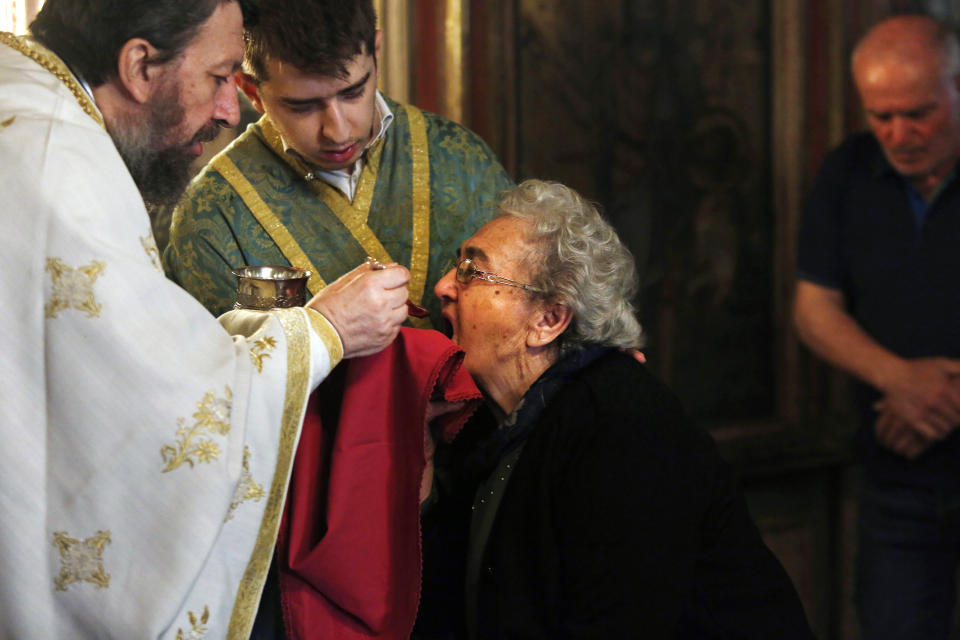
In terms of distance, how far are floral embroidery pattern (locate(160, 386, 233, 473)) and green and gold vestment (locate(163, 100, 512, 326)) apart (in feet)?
2.33

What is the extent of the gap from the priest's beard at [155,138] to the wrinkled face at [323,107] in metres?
0.28

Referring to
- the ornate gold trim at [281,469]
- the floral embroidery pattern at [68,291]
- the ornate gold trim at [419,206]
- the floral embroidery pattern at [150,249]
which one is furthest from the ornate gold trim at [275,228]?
the floral embroidery pattern at [68,291]

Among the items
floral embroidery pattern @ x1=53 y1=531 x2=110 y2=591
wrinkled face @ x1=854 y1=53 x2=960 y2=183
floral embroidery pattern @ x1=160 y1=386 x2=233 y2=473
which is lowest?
floral embroidery pattern @ x1=53 y1=531 x2=110 y2=591

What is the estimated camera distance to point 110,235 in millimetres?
1646

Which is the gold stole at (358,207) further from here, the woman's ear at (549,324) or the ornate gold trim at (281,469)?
the ornate gold trim at (281,469)

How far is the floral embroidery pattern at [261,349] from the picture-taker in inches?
69.6

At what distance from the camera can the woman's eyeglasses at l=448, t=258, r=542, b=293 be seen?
2252 mm

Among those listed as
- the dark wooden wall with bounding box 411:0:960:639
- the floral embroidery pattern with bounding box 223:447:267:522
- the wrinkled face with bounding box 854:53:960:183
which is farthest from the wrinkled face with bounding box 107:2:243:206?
the wrinkled face with bounding box 854:53:960:183

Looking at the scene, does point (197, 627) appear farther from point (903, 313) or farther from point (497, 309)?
point (903, 313)

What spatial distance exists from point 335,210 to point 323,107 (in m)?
0.29

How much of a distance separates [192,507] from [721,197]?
282 centimetres

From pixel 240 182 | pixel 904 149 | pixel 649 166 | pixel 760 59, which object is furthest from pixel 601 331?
pixel 760 59

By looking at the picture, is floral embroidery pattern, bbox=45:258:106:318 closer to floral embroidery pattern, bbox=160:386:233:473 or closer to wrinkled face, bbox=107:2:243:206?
floral embroidery pattern, bbox=160:386:233:473

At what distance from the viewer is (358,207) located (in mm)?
2482
